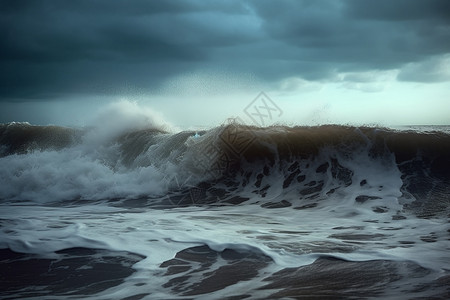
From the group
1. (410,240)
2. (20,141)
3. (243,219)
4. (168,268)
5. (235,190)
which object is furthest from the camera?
(20,141)

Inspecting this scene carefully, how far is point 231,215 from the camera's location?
6.94 meters

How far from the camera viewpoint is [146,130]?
47.3ft

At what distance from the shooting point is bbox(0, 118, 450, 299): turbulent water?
351 cm

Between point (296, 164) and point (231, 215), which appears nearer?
point (231, 215)

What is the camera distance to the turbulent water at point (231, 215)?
3.51 m

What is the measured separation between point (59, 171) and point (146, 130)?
4234 millimetres

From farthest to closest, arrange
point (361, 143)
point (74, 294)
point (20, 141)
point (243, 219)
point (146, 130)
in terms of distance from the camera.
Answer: point (20, 141), point (146, 130), point (361, 143), point (243, 219), point (74, 294)

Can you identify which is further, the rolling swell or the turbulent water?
the rolling swell

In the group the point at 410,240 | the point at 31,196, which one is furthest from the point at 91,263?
the point at 31,196

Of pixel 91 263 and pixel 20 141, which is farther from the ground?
pixel 20 141

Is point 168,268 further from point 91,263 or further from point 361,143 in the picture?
point 361,143

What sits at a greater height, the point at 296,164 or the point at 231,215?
the point at 296,164

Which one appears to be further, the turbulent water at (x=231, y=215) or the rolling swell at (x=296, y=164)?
the rolling swell at (x=296, y=164)

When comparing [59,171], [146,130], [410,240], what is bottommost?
[410,240]
